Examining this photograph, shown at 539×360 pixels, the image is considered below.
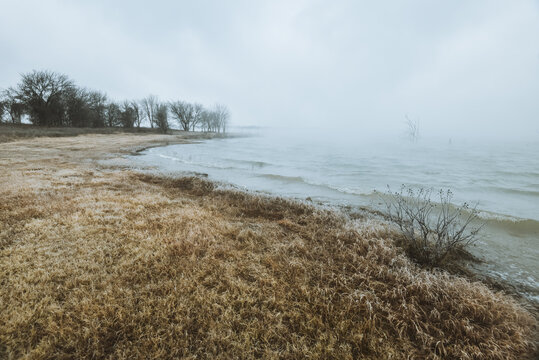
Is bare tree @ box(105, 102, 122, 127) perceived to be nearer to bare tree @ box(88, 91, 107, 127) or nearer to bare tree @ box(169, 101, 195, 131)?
bare tree @ box(88, 91, 107, 127)

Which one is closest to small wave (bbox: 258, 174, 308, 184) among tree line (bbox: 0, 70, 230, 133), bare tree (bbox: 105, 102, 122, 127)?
tree line (bbox: 0, 70, 230, 133)

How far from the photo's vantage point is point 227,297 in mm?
3051

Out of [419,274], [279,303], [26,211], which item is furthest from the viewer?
[26,211]

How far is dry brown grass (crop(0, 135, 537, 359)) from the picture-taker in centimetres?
244

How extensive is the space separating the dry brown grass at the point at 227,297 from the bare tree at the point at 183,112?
8589cm

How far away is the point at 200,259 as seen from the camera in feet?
12.8

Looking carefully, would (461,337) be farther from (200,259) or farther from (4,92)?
(4,92)

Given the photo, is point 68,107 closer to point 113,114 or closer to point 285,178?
point 113,114

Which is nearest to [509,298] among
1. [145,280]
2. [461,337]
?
[461,337]

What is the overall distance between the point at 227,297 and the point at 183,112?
296ft

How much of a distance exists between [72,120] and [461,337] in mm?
73531

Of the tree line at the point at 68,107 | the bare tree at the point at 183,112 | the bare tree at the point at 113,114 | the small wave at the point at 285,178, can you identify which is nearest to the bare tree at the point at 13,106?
the tree line at the point at 68,107

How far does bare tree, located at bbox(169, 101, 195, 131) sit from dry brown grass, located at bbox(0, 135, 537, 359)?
3381 inches

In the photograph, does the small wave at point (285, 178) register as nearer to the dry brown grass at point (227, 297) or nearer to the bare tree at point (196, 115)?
the dry brown grass at point (227, 297)
